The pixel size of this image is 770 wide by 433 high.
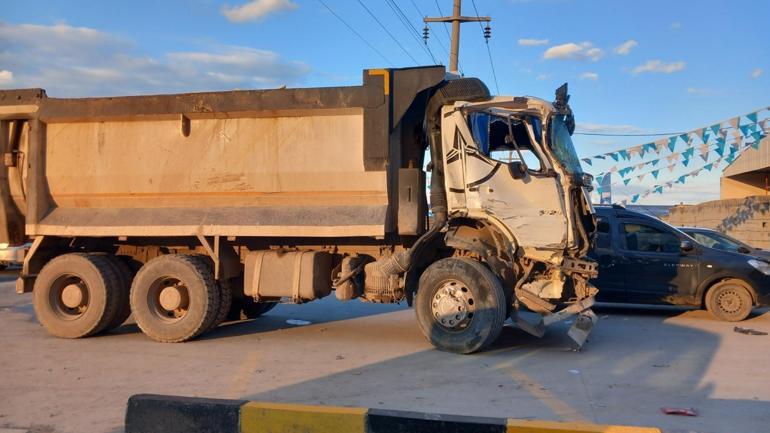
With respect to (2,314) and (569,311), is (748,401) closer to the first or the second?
(569,311)

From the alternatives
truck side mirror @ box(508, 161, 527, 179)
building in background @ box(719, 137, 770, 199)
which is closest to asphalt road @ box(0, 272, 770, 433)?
truck side mirror @ box(508, 161, 527, 179)

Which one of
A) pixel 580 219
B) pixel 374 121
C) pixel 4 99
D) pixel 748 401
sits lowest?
pixel 748 401

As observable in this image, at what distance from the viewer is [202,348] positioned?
8.31m

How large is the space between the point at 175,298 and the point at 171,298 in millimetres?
60

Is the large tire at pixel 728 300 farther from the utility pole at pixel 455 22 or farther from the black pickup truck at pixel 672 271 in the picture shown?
the utility pole at pixel 455 22

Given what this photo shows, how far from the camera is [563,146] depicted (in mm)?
8172

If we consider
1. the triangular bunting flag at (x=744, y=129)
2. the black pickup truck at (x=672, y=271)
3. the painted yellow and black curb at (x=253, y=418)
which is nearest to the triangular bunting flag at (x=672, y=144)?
the triangular bunting flag at (x=744, y=129)

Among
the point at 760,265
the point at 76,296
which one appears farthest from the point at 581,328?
the point at 76,296

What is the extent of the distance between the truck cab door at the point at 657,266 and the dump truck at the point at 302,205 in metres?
2.97

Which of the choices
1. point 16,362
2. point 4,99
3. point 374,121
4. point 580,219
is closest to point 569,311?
point 580,219

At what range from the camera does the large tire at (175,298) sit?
8.48m

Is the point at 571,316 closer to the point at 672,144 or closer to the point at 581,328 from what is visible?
the point at 581,328

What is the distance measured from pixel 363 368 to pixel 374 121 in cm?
295

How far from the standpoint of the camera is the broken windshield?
7.95 metres
